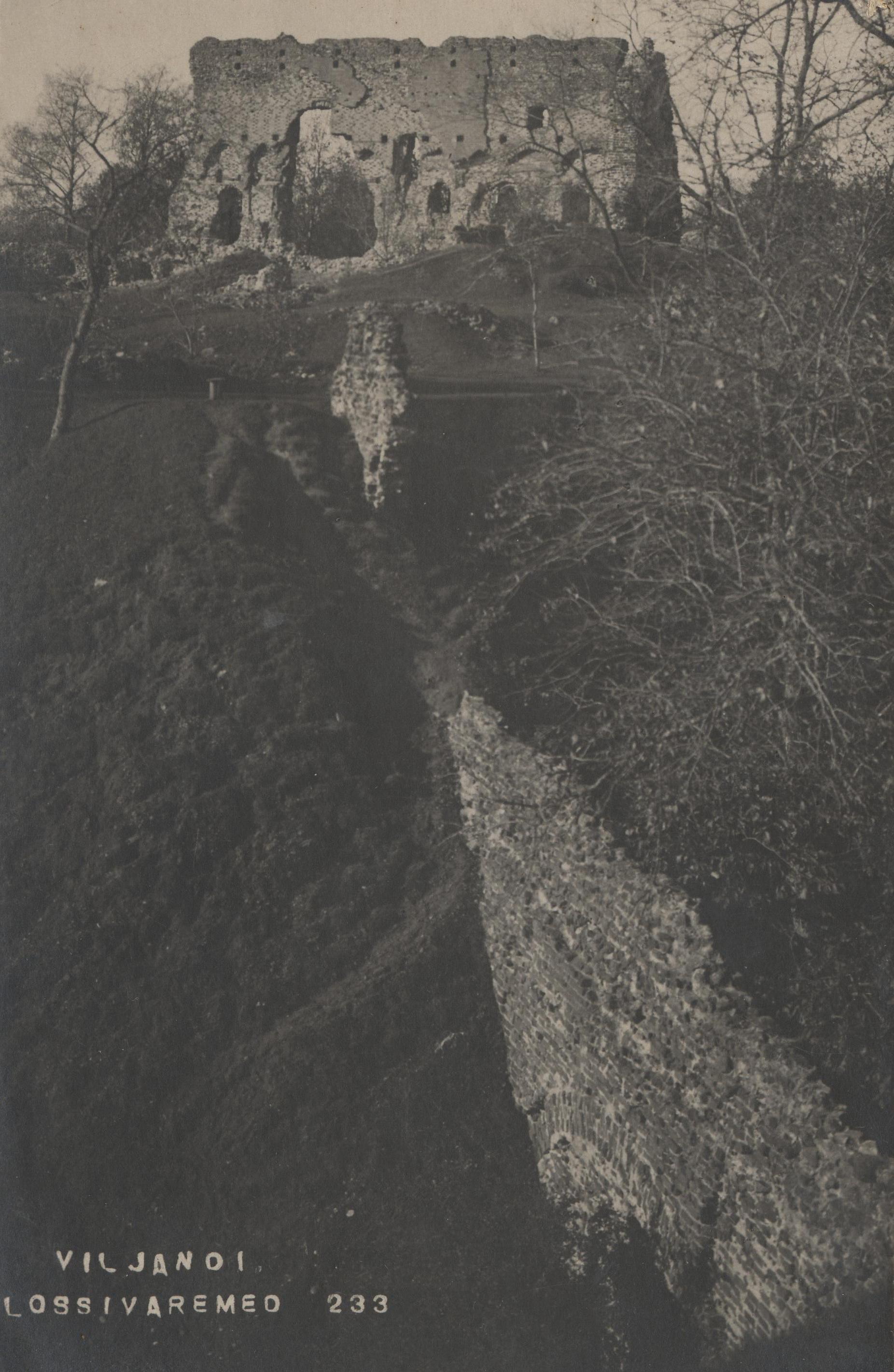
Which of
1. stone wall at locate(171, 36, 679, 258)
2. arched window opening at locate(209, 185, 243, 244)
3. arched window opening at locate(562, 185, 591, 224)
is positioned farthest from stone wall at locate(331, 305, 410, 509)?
arched window opening at locate(209, 185, 243, 244)

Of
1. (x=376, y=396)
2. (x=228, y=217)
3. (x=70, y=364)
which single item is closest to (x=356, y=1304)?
(x=376, y=396)

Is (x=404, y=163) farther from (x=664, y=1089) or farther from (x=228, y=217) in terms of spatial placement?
(x=664, y=1089)

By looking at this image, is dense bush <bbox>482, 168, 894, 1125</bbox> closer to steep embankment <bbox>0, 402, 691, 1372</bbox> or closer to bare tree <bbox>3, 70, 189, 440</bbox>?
steep embankment <bbox>0, 402, 691, 1372</bbox>

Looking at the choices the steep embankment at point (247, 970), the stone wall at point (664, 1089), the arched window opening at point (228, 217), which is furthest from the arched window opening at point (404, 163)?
the stone wall at point (664, 1089)

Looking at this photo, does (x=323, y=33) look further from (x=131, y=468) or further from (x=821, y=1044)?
(x=821, y=1044)

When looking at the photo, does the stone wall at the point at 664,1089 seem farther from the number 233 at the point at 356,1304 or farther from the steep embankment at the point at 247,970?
the number 233 at the point at 356,1304

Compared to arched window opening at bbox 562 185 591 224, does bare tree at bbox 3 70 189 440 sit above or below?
below

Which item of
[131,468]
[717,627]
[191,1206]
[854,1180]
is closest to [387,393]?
[131,468]
